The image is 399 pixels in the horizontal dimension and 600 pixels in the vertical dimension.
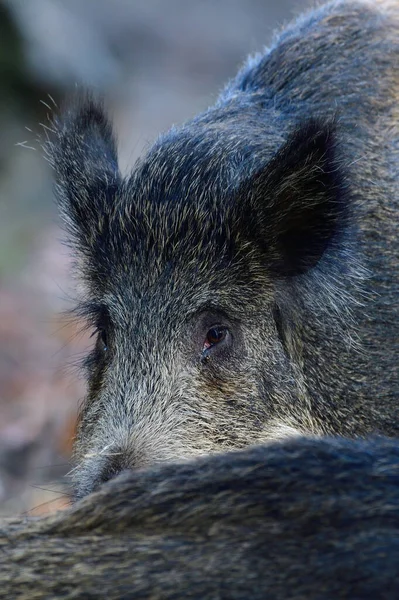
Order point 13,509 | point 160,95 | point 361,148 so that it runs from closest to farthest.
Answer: point 361,148 → point 13,509 → point 160,95

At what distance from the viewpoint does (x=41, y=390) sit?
30.7 ft

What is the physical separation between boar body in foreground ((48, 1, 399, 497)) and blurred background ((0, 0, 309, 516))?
0.62 m

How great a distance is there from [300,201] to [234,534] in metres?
2.71

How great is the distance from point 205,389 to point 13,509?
7.95ft

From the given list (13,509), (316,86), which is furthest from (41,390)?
(316,86)

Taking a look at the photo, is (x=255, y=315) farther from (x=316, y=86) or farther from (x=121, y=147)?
(x=121, y=147)

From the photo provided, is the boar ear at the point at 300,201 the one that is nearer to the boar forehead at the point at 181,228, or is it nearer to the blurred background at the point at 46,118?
the boar forehead at the point at 181,228

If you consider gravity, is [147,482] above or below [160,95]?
below

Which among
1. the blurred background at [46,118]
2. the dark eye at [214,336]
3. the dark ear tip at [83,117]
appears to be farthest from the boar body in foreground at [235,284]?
the blurred background at [46,118]

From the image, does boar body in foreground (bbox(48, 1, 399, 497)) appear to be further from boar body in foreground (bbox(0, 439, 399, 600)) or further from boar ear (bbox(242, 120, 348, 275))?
boar body in foreground (bbox(0, 439, 399, 600))

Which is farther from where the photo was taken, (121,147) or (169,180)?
(121,147)

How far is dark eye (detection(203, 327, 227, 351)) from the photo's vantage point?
491 centimetres

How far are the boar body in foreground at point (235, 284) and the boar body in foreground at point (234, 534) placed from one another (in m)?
1.77

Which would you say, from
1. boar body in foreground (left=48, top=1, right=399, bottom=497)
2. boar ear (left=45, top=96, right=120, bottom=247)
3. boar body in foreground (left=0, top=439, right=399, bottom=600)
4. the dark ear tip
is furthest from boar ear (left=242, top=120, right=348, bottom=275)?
boar body in foreground (left=0, top=439, right=399, bottom=600)
